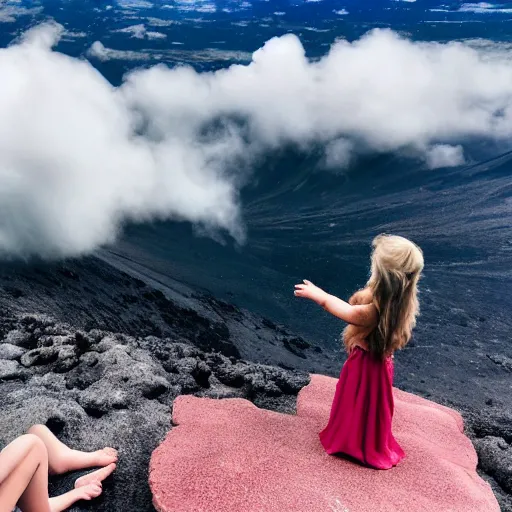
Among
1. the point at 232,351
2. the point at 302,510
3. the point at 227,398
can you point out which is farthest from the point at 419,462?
the point at 232,351

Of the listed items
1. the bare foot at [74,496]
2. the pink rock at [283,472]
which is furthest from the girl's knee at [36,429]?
the pink rock at [283,472]

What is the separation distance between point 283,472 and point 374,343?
1.47 meters

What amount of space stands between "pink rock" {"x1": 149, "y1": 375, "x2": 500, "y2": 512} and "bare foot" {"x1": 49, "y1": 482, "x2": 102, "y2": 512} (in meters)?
0.49

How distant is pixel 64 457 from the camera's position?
4.34 meters

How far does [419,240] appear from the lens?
36000mm

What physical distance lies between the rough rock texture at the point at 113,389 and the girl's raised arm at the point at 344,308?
2315mm

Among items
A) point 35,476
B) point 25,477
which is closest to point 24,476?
point 25,477

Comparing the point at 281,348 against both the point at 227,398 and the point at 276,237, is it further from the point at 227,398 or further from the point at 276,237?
the point at 276,237

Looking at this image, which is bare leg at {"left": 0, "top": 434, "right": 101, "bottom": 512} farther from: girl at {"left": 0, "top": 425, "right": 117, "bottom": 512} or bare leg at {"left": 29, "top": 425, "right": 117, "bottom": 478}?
bare leg at {"left": 29, "top": 425, "right": 117, "bottom": 478}

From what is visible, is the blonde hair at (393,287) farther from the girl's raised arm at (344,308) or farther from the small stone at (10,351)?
the small stone at (10,351)

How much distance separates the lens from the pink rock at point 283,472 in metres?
4.23

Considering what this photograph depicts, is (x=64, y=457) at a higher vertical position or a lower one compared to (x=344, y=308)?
lower

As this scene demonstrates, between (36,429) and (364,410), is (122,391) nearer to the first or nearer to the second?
(36,429)

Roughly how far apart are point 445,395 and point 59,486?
12798 mm
